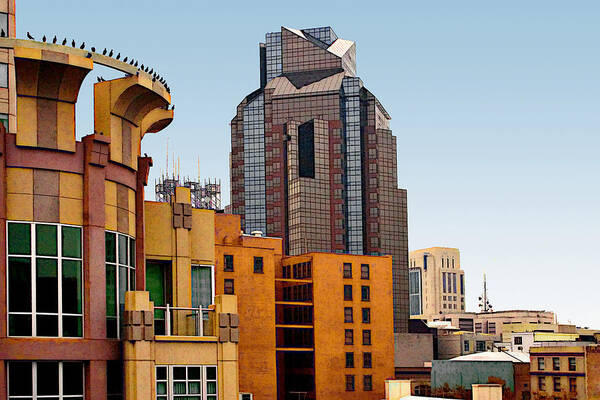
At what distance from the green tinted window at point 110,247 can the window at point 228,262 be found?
96.2m

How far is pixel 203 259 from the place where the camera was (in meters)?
48.7

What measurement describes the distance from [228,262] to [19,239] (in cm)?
9934

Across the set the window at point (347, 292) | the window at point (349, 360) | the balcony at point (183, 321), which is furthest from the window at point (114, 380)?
the window at point (349, 360)

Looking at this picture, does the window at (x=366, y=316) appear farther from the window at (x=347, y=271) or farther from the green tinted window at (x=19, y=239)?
the green tinted window at (x=19, y=239)

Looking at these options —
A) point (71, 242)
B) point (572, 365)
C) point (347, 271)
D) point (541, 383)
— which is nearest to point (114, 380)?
point (71, 242)

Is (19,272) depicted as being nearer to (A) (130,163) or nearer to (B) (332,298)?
(A) (130,163)

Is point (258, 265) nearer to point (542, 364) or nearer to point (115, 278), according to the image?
point (542, 364)

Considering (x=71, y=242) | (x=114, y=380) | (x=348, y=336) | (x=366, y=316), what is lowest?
(x=348, y=336)

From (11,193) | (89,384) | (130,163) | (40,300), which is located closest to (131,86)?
(130,163)

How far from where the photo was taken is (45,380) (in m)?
39.5

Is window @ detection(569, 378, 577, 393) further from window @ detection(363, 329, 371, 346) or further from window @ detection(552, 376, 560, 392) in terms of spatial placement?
window @ detection(363, 329, 371, 346)

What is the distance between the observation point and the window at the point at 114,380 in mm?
41125


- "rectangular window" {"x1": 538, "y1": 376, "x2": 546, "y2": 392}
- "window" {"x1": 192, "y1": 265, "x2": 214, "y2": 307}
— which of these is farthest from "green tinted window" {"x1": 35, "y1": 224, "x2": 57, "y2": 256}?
"rectangular window" {"x1": 538, "y1": 376, "x2": 546, "y2": 392}

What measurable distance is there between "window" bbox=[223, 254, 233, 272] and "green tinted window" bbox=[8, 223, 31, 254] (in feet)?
324
